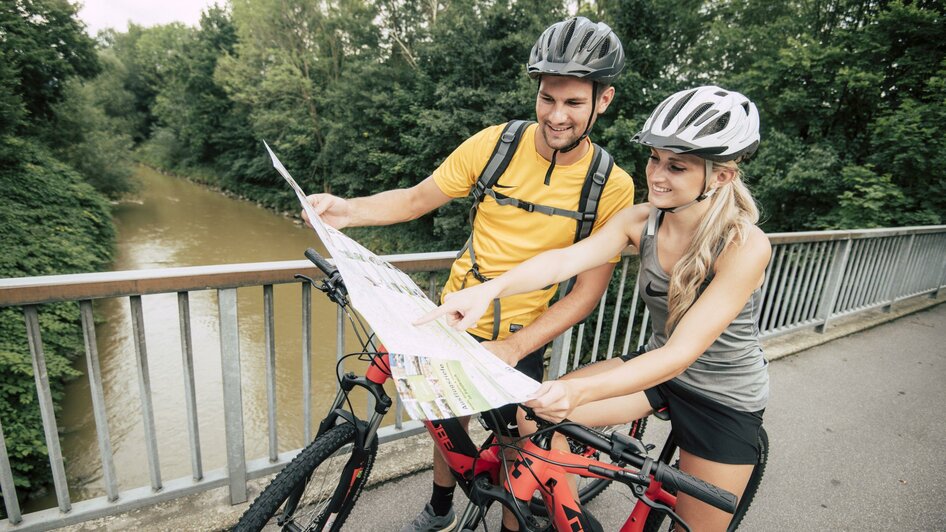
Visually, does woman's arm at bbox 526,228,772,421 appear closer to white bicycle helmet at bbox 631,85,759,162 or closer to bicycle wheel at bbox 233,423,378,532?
white bicycle helmet at bbox 631,85,759,162

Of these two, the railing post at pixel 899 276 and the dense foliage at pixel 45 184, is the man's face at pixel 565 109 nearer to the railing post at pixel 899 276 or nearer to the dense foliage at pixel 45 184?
the railing post at pixel 899 276

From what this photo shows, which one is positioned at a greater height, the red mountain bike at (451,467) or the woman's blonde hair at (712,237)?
the woman's blonde hair at (712,237)

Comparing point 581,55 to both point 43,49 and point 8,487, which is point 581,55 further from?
point 43,49

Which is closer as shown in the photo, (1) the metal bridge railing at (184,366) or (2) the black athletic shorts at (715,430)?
(2) the black athletic shorts at (715,430)

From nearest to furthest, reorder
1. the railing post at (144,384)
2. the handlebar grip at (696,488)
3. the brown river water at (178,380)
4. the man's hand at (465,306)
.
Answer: the handlebar grip at (696,488), the man's hand at (465,306), the railing post at (144,384), the brown river water at (178,380)

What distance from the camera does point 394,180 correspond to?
754 inches

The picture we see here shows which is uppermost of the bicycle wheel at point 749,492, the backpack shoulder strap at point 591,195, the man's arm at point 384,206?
the backpack shoulder strap at point 591,195

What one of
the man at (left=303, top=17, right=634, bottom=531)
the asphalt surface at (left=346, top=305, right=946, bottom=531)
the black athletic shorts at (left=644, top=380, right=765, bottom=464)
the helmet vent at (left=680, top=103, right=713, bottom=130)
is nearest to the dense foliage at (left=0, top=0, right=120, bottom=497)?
the asphalt surface at (left=346, top=305, right=946, bottom=531)

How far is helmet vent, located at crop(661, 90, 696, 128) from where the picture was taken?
58.4 inches

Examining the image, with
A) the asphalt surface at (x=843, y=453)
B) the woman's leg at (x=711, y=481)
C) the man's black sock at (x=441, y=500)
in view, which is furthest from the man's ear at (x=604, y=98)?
the asphalt surface at (x=843, y=453)

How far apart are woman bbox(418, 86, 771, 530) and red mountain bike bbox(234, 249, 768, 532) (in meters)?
0.16

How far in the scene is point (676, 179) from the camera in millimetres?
1475

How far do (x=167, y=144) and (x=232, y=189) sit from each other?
13078 millimetres

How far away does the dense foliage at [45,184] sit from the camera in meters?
5.92
